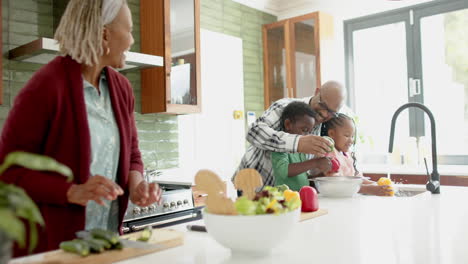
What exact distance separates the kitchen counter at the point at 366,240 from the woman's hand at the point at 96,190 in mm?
166

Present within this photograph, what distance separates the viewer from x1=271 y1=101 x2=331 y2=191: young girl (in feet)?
6.72

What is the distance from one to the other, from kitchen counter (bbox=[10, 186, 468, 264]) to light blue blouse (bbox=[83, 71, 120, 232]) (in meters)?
0.27

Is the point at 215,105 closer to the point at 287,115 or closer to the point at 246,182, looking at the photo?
the point at 287,115

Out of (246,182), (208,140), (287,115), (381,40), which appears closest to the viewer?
(246,182)

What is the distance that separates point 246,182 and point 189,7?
2729 millimetres

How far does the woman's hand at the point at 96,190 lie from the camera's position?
104 centimetres

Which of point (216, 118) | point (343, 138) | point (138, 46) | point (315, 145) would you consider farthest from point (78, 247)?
point (216, 118)

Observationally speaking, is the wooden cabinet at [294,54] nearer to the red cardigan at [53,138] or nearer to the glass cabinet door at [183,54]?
the glass cabinet door at [183,54]

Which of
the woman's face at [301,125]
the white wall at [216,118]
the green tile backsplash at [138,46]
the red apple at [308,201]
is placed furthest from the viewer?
the white wall at [216,118]

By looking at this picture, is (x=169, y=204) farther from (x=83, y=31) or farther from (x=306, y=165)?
(x=83, y=31)

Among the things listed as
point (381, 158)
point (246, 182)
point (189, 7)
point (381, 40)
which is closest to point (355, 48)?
point (381, 40)

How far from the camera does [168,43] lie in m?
3.35

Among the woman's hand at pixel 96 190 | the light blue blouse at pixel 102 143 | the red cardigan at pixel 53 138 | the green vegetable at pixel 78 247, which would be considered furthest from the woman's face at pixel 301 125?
the green vegetable at pixel 78 247

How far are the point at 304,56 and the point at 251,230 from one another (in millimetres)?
3795
